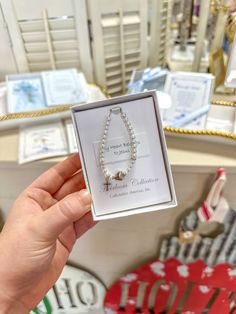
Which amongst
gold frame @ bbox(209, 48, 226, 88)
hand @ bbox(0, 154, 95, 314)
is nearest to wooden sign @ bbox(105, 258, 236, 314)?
hand @ bbox(0, 154, 95, 314)

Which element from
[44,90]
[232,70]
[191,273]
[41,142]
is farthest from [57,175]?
[191,273]

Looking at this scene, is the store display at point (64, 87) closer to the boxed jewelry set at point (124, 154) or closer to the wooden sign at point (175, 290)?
the boxed jewelry set at point (124, 154)

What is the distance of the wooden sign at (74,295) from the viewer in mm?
850

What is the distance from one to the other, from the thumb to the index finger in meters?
0.10

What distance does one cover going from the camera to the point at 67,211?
42cm

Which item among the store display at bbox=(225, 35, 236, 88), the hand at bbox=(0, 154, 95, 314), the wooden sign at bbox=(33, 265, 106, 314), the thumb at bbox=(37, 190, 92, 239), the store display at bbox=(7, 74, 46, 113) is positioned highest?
the store display at bbox=(225, 35, 236, 88)

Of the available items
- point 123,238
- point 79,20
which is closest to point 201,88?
point 79,20

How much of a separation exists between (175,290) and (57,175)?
536mm

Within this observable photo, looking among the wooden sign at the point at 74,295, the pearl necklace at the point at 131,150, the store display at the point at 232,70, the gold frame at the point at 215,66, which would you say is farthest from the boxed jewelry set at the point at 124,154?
the wooden sign at the point at 74,295

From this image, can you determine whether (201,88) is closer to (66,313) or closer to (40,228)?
(40,228)

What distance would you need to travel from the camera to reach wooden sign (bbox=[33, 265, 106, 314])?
2.79 feet

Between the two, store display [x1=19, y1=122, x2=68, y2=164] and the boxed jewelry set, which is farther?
store display [x1=19, y1=122, x2=68, y2=164]

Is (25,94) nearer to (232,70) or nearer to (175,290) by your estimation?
(232,70)

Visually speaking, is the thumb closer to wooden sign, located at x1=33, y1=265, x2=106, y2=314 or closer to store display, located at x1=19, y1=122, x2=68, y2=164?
store display, located at x1=19, y1=122, x2=68, y2=164
